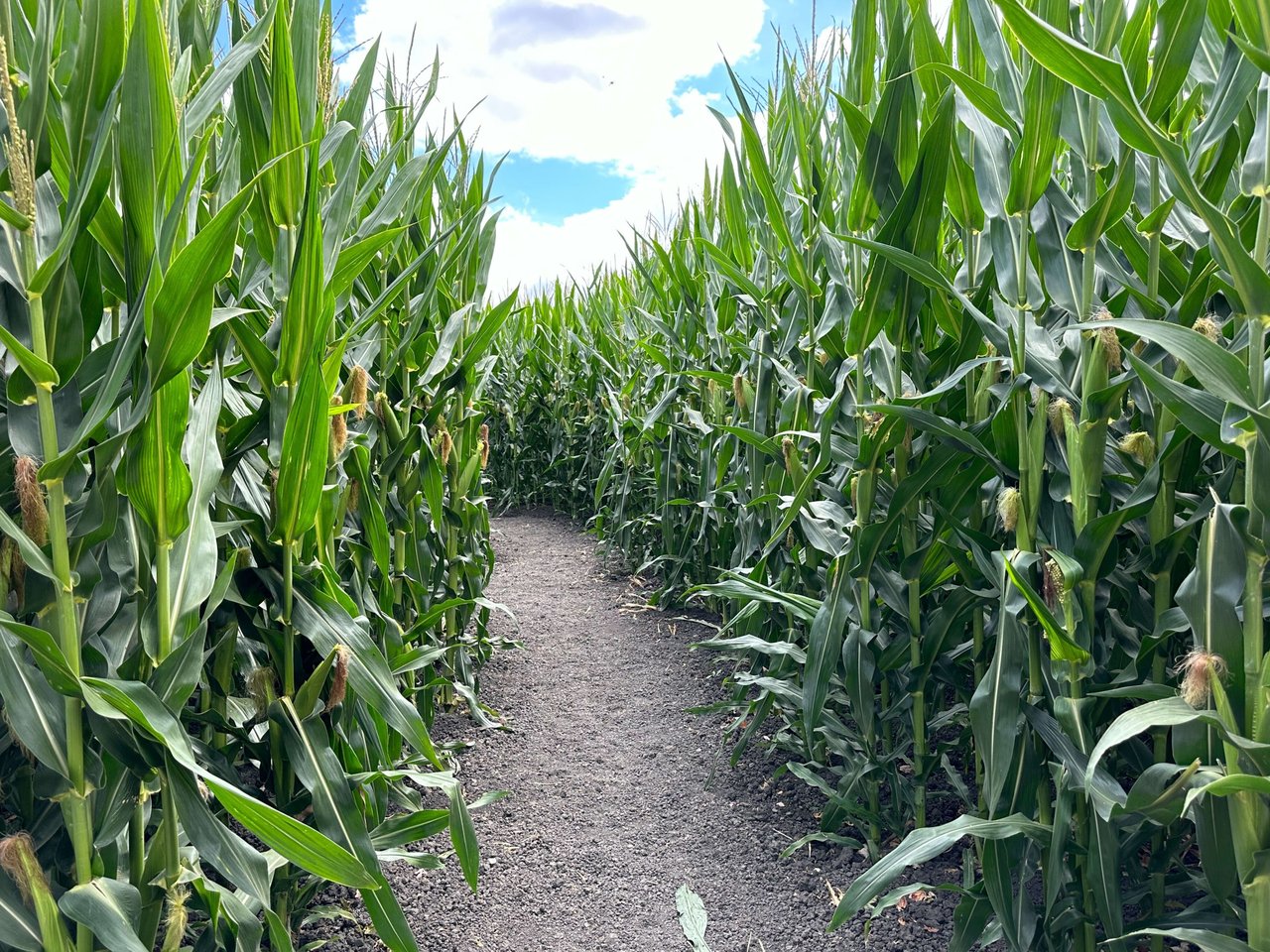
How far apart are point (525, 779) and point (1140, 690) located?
197 centimetres

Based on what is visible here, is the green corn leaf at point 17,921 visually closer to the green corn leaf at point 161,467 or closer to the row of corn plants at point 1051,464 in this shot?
the green corn leaf at point 161,467

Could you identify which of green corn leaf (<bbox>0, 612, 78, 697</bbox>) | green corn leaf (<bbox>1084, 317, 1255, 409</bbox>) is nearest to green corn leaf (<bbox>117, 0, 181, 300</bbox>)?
green corn leaf (<bbox>0, 612, 78, 697</bbox>)

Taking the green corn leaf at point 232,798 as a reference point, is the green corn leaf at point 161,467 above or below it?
above

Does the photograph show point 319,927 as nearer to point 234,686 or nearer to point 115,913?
point 234,686

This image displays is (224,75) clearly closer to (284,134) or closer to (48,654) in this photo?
(284,134)

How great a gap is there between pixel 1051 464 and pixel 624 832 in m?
1.65

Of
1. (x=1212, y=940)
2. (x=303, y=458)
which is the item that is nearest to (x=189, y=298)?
(x=303, y=458)

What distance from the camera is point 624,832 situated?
231cm

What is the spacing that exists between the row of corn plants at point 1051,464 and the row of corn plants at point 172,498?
91 cm

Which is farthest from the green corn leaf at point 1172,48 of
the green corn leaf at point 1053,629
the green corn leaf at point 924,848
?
the green corn leaf at point 924,848

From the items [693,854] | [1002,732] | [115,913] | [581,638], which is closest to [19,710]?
[115,913]

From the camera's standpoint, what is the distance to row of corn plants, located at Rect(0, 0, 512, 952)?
92cm

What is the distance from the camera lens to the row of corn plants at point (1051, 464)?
3.33ft

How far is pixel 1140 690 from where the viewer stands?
1.16 m
